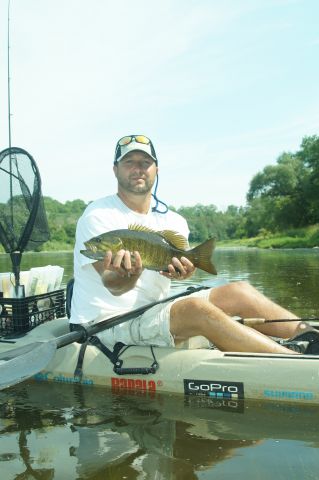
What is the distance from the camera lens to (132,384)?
15.2 ft

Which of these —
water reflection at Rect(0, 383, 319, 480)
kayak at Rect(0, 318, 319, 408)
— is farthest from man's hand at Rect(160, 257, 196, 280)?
water reflection at Rect(0, 383, 319, 480)

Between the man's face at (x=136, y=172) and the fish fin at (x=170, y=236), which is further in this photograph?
the man's face at (x=136, y=172)

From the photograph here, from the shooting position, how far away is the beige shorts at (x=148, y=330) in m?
4.45

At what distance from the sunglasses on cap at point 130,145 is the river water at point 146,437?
7.13 feet

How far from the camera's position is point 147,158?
4754 millimetres

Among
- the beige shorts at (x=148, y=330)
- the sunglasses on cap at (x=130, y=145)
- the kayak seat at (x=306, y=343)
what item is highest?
the sunglasses on cap at (x=130, y=145)

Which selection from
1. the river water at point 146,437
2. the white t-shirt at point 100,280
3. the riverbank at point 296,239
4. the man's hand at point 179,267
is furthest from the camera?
the riverbank at point 296,239

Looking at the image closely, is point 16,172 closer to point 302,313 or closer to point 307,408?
point 307,408

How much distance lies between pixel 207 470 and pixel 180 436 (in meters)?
0.58

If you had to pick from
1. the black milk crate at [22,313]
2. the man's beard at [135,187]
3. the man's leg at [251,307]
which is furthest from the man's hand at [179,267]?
the black milk crate at [22,313]

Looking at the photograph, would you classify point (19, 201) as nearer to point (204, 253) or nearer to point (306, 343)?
point (204, 253)

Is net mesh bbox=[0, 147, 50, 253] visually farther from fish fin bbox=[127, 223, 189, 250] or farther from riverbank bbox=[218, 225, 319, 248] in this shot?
riverbank bbox=[218, 225, 319, 248]

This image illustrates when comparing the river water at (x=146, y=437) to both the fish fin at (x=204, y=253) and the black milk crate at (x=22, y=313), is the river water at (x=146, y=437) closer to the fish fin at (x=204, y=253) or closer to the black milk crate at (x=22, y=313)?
the black milk crate at (x=22, y=313)

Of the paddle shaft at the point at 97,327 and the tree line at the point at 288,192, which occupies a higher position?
the tree line at the point at 288,192
